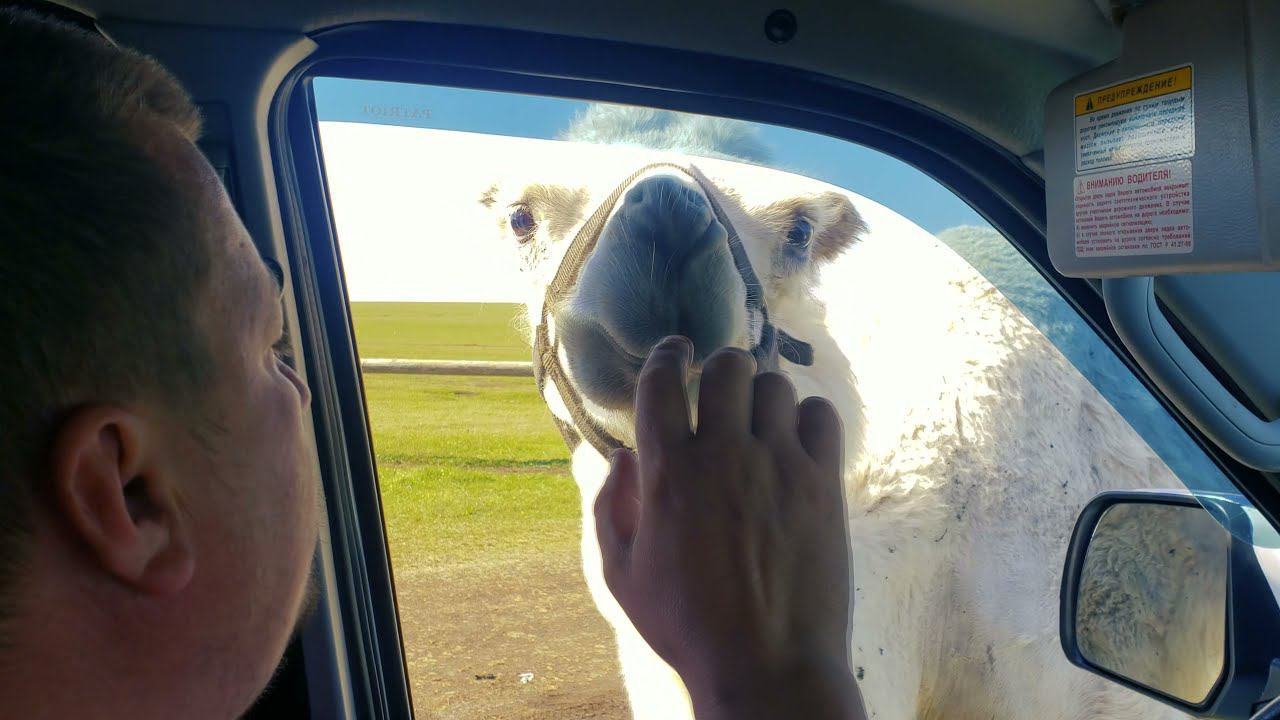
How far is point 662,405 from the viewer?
22.0 inches

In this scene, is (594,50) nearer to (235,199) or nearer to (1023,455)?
(235,199)

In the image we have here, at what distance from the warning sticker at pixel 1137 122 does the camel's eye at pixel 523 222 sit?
1028 mm

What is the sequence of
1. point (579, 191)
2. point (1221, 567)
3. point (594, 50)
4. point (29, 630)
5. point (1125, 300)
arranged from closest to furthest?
point (29, 630) → point (1125, 300) → point (594, 50) → point (1221, 567) → point (579, 191)

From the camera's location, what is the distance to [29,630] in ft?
1.35

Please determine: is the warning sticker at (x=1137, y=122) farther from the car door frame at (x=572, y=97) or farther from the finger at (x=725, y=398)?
the finger at (x=725, y=398)

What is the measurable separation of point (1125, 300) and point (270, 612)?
82 centimetres

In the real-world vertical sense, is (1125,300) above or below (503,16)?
below

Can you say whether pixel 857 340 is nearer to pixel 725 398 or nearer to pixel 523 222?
pixel 523 222

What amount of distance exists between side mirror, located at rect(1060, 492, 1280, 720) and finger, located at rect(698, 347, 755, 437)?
785 mm

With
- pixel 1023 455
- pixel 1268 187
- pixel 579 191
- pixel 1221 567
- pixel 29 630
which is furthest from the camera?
pixel 1023 455

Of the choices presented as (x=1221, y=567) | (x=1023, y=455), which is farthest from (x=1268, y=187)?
(x=1023, y=455)

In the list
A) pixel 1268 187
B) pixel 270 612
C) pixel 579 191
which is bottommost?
pixel 270 612

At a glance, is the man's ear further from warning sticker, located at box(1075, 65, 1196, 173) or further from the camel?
the camel

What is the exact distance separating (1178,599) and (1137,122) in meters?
1.37
